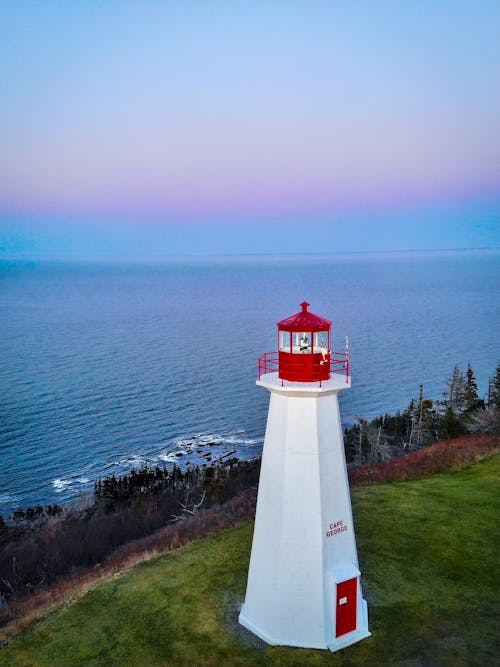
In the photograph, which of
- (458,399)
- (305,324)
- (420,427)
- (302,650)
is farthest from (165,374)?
(305,324)


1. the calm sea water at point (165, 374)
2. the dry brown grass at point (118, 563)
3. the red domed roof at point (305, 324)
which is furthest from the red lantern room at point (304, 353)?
the calm sea water at point (165, 374)

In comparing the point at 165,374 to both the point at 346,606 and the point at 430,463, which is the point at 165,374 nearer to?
the point at 430,463

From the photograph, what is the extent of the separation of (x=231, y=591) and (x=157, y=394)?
34328mm

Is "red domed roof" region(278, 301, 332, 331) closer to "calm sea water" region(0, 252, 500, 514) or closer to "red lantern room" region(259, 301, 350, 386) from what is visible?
"red lantern room" region(259, 301, 350, 386)

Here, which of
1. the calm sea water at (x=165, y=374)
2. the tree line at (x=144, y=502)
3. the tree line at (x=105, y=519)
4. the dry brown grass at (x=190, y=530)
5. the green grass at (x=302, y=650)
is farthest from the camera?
the calm sea water at (x=165, y=374)

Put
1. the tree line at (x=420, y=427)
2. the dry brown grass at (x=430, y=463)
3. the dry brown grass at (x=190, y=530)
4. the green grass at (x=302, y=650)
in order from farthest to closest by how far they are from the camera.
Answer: the tree line at (x=420, y=427) → the dry brown grass at (x=430, y=463) → the dry brown grass at (x=190, y=530) → the green grass at (x=302, y=650)

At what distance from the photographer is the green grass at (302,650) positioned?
37.3 feet

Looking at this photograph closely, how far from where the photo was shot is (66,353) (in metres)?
64.1

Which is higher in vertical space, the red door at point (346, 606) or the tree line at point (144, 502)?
the red door at point (346, 606)

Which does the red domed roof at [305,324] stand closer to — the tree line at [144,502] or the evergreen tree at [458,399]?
the tree line at [144,502]

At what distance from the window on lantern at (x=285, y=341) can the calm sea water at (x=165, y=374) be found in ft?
73.0

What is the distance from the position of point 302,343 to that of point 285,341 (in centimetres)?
41

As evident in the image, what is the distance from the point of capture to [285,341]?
11.0 m

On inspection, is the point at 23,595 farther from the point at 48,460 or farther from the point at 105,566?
the point at 48,460
